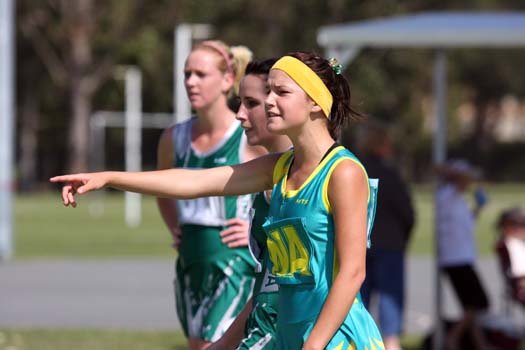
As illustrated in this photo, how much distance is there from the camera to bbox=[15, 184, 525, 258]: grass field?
23688 mm

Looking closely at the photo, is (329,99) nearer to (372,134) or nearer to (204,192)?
(204,192)

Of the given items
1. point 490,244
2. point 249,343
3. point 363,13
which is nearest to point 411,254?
point 490,244

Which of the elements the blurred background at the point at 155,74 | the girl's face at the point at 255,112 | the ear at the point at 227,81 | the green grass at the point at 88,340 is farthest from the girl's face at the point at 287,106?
the blurred background at the point at 155,74

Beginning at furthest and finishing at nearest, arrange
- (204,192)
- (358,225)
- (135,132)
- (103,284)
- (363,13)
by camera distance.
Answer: (363,13) < (135,132) < (103,284) < (204,192) < (358,225)

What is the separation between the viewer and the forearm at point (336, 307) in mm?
4191

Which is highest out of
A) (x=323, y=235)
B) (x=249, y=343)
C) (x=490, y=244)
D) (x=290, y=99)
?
(x=290, y=99)

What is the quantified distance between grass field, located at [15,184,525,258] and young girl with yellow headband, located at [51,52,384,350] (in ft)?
48.2

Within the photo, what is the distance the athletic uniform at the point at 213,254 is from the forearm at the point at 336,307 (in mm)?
2328

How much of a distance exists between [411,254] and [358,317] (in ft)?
62.0

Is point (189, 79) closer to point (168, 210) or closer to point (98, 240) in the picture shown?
point (168, 210)

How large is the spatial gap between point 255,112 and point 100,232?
25408 mm

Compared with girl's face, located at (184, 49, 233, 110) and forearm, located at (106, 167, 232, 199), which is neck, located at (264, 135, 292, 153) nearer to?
forearm, located at (106, 167, 232, 199)

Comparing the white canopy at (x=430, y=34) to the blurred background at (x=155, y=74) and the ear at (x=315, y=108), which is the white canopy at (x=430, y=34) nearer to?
the ear at (x=315, y=108)

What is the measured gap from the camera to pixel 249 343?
4891mm
